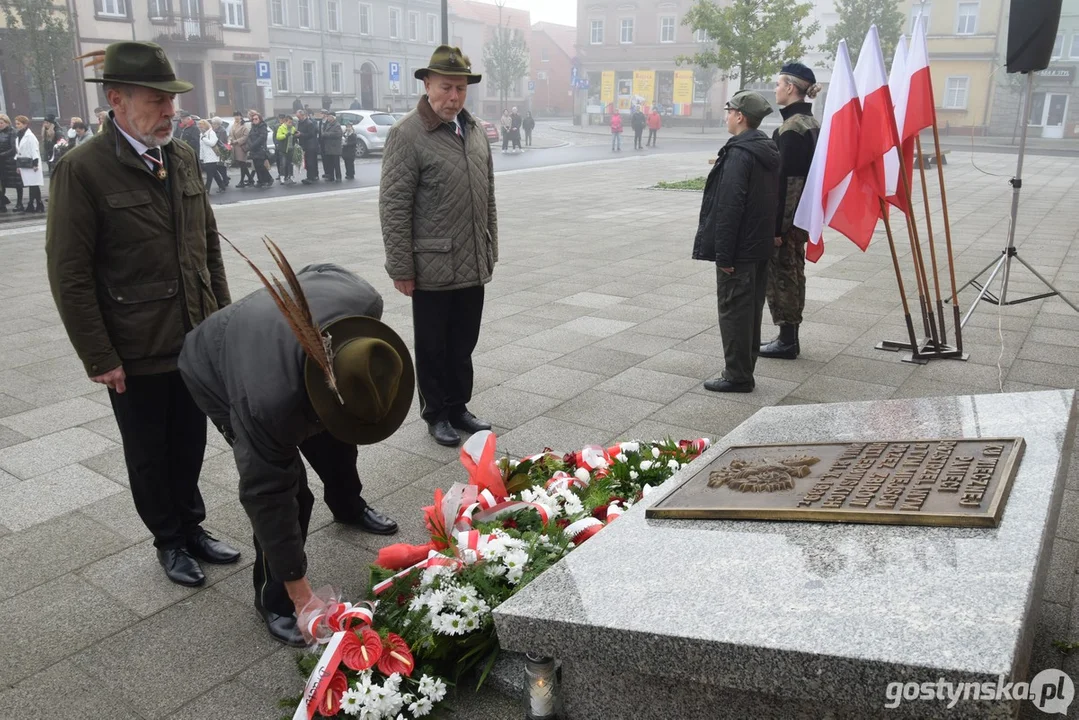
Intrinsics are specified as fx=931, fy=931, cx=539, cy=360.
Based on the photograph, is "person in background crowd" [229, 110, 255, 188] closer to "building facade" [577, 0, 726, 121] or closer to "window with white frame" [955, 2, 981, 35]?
"building facade" [577, 0, 726, 121]

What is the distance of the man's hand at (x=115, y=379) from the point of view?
3.12 metres

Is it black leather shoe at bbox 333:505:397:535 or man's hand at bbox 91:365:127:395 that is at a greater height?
man's hand at bbox 91:365:127:395

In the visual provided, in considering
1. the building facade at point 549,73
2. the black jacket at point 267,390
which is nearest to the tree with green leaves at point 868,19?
the building facade at point 549,73

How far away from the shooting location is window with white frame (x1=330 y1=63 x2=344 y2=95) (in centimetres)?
4900

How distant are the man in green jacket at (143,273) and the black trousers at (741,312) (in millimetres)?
2997

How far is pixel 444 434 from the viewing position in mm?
4773

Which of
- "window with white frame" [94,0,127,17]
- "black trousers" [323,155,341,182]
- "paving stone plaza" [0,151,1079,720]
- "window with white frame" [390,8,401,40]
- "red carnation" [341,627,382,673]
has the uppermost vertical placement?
"window with white frame" [390,8,401,40]

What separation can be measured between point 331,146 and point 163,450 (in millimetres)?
18113

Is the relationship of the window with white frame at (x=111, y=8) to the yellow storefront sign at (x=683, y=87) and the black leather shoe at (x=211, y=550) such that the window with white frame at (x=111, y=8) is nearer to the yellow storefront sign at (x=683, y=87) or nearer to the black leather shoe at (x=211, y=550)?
the yellow storefront sign at (x=683, y=87)

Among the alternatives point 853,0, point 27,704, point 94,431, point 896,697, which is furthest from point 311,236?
point 853,0

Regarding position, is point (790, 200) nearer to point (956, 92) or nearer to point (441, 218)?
point (441, 218)

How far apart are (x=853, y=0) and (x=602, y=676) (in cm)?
4841

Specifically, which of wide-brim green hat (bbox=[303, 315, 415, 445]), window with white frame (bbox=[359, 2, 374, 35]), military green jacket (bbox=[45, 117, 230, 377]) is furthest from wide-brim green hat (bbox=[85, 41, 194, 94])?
window with white frame (bbox=[359, 2, 374, 35])

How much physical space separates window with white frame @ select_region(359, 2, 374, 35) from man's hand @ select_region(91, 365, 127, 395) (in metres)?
51.3
